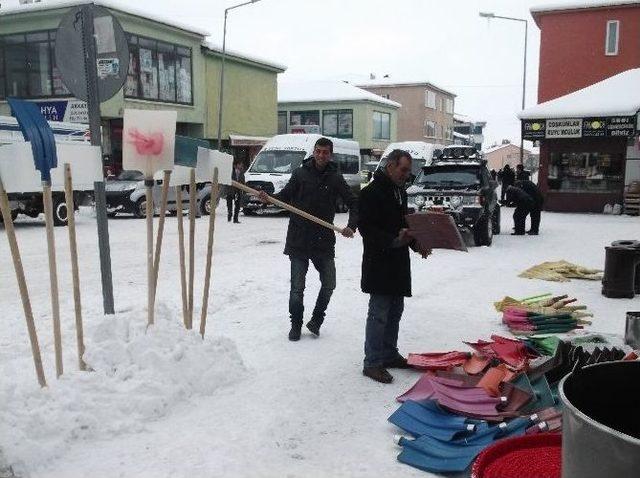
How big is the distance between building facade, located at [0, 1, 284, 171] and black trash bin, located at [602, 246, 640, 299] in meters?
19.2

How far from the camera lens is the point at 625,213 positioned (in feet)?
65.1

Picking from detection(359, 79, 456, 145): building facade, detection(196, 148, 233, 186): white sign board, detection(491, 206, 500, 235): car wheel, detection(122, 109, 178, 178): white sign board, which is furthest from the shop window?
detection(359, 79, 456, 145): building facade

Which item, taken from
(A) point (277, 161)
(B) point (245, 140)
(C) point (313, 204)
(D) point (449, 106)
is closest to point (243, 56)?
(B) point (245, 140)

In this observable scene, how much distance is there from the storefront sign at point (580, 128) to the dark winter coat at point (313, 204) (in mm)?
16813

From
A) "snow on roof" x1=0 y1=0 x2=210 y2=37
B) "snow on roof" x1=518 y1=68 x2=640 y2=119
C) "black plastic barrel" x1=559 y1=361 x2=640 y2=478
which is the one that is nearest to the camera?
"black plastic barrel" x1=559 y1=361 x2=640 y2=478

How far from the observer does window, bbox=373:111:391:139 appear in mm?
46781

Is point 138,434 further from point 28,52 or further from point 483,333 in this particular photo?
point 28,52

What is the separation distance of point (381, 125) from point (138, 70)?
85.3 ft

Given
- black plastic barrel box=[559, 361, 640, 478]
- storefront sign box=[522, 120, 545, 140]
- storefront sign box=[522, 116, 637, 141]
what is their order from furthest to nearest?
1. storefront sign box=[522, 120, 545, 140]
2. storefront sign box=[522, 116, 637, 141]
3. black plastic barrel box=[559, 361, 640, 478]

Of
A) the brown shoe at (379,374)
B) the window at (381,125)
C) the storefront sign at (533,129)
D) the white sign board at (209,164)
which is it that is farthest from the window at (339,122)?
the brown shoe at (379,374)

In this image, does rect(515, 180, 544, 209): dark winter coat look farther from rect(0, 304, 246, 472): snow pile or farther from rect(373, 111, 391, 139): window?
rect(373, 111, 391, 139): window

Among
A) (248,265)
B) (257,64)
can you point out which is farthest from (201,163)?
(257,64)

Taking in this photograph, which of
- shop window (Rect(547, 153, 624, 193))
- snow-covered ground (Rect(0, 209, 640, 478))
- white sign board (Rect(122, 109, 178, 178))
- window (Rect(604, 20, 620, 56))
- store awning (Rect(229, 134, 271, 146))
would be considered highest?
window (Rect(604, 20, 620, 56))

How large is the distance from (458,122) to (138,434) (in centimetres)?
8498
